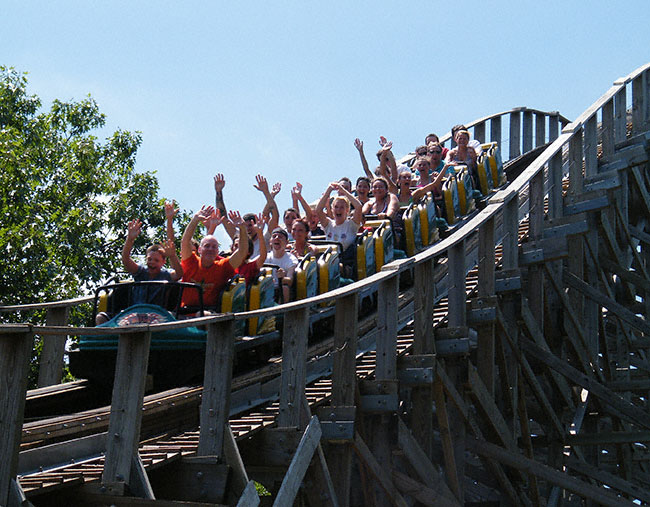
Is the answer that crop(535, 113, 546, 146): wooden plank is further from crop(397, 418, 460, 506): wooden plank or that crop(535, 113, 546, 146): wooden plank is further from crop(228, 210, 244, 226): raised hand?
crop(397, 418, 460, 506): wooden plank

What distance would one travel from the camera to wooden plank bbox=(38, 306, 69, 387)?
7.90m

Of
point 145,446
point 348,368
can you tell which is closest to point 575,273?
point 348,368

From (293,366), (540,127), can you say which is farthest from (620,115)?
(293,366)

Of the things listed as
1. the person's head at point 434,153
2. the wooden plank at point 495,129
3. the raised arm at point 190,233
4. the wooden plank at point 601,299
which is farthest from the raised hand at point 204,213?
the wooden plank at point 495,129

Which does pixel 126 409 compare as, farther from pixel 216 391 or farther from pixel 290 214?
pixel 290 214

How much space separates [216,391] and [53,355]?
3.24 metres

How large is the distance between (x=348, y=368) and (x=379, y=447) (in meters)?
1.02

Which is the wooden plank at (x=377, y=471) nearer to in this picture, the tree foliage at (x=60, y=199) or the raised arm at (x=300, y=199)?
the raised arm at (x=300, y=199)

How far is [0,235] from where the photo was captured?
13.8m

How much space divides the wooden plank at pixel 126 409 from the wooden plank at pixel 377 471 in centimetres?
217

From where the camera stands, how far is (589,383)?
944 centimetres

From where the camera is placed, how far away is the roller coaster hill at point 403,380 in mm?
4699

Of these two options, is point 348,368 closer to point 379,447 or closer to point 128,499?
point 379,447

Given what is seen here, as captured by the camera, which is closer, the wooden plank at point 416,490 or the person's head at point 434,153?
the wooden plank at point 416,490
